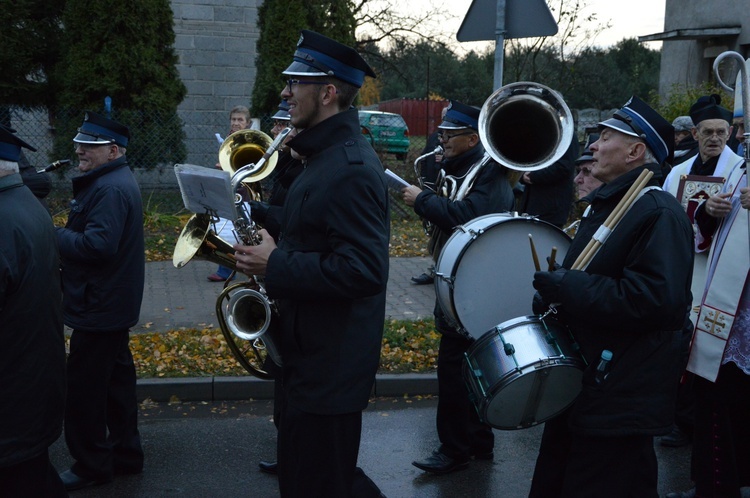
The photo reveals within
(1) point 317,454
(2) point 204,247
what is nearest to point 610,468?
(1) point 317,454

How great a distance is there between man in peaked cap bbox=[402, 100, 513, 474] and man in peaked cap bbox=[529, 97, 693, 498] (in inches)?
54.3

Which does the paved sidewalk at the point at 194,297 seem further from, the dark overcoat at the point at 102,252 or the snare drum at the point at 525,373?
the snare drum at the point at 525,373

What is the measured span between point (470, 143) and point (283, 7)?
9.89 metres

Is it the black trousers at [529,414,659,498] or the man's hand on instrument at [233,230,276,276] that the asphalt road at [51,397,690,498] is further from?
the man's hand on instrument at [233,230,276,276]

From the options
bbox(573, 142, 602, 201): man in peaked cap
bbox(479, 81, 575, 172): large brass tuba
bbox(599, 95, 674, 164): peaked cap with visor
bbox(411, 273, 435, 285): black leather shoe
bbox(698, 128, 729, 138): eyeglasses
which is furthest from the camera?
bbox(411, 273, 435, 285): black leather shoe

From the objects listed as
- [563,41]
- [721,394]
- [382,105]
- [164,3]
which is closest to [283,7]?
[164,3]

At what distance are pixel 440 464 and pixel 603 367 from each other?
197cm

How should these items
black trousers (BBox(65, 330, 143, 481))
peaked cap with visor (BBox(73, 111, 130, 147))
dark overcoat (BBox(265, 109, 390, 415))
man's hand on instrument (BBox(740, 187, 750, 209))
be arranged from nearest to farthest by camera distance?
1. dark overcoat (BBox(265, 109, 390, 415))
2. man's hand on instrument (BBox(740, 187, 750, 209))
3. black trousers (BBox(65, 330, 143, 481))
4. peaked cap with visor (BBox(73, 111, 130, 147))

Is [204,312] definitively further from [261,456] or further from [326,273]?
[326,273]

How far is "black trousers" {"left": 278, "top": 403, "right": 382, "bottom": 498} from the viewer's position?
3.08 m

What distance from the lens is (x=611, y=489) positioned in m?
3.15

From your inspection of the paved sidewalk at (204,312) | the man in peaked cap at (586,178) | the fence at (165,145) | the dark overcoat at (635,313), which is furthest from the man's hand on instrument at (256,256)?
the fence at (165,145)

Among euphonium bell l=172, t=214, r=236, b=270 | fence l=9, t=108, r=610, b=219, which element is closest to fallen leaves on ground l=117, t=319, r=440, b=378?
euphonium bell l=172, t=214, r=236, b=270

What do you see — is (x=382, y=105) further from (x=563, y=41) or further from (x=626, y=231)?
(x=626, y=231)
